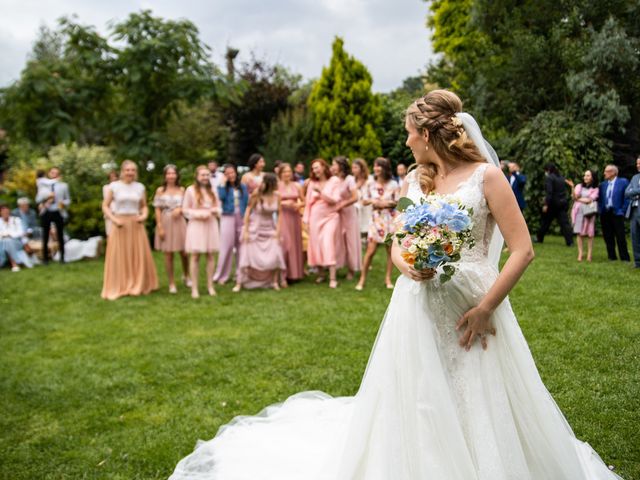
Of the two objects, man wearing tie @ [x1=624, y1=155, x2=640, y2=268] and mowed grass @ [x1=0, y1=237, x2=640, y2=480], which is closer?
mowed grass @ [x1=0, y1=237, x2=640, y2=480]

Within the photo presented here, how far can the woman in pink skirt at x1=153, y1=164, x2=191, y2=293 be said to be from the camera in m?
10.5

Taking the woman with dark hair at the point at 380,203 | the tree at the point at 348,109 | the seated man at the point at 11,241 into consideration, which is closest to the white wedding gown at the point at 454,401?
the woman with dark hair at the point at 380,203

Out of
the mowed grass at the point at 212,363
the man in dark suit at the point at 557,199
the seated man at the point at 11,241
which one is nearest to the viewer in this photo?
the mowed grass at the point at 212,363

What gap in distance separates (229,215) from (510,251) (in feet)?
28.8

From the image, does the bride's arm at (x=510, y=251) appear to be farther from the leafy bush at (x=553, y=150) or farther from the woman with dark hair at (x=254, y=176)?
Answer: the leafy bush at (x=553, y=150)

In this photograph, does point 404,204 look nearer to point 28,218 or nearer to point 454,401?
point 454,401

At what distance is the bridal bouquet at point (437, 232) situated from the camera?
8.32 feet

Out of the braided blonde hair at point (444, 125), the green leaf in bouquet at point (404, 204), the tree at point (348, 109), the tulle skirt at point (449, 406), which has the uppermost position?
the tree at point (348, 109)

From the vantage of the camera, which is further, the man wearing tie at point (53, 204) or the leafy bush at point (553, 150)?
the leafy bush at point (553, 150)

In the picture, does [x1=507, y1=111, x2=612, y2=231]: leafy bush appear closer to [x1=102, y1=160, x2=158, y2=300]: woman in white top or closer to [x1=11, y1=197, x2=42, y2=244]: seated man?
[x1=102, y1=160, x2=158, y2=300]: woman in white top

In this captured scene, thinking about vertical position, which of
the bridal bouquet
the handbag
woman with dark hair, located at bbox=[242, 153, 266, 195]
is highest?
woman with dark hair, located at bbox=[242, 153, 266, 195]

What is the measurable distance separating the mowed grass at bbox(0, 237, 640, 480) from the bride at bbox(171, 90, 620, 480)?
Result: 1160 mm

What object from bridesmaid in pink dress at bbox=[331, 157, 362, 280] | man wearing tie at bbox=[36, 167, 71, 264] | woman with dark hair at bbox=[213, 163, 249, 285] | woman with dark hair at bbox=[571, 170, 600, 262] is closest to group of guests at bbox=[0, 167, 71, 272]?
man wearing tie at bbox=[36, 167, 71, 264]

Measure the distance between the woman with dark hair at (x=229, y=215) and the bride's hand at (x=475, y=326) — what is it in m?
8.35
